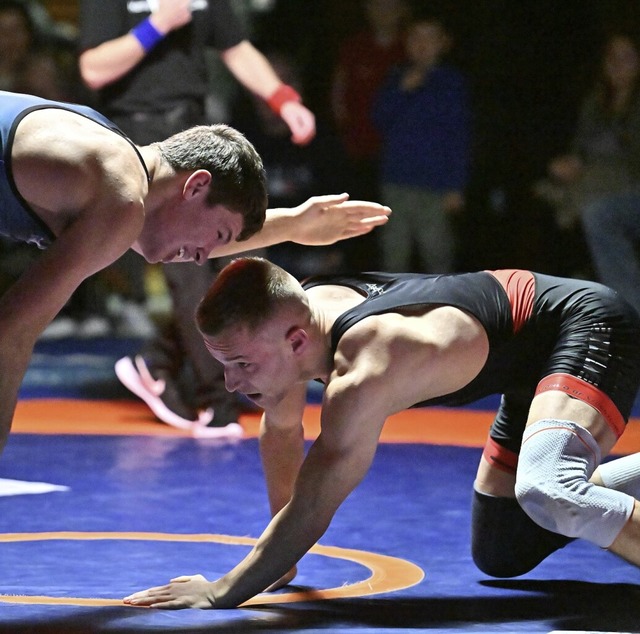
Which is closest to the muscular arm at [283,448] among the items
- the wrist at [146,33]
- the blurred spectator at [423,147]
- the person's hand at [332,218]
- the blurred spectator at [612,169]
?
the person's hand at [332,218]

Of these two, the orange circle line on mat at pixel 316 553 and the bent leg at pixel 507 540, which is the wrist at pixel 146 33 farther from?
the bent leg at pixel 507 540

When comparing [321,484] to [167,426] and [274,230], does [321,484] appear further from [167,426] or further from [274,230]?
[167,426]

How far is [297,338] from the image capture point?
133 inches

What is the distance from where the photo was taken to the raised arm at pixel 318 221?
156 inches

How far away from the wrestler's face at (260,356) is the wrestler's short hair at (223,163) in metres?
0.36

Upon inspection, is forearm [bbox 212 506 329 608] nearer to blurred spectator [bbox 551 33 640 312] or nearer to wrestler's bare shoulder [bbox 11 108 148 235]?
wrestler's bare shoulder [bbox 11 108 148 235]

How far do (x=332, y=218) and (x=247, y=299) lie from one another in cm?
76

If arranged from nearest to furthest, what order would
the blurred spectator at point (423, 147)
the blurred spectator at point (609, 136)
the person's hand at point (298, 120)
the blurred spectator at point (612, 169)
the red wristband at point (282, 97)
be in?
the person's hand at point (298, 120)
the red wristband at point (282, 97)
the blurred spectator at point (612, 169)
the blurred spectator at point (609, 136)
the blurred spectator at point (423, 147)

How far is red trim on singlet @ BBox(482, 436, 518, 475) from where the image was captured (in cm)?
393

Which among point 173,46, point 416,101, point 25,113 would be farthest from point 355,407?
point 416,101

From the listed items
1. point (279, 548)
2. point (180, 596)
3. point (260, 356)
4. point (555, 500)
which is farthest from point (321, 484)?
point (555, 500)

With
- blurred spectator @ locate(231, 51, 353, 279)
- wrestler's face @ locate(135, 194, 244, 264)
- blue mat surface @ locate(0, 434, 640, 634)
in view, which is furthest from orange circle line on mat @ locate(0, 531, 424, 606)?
blurred spectator @ locate(231, 51, 353, 279)

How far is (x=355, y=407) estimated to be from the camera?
327cm

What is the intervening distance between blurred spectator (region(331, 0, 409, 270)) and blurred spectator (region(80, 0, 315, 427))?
7.96ft
